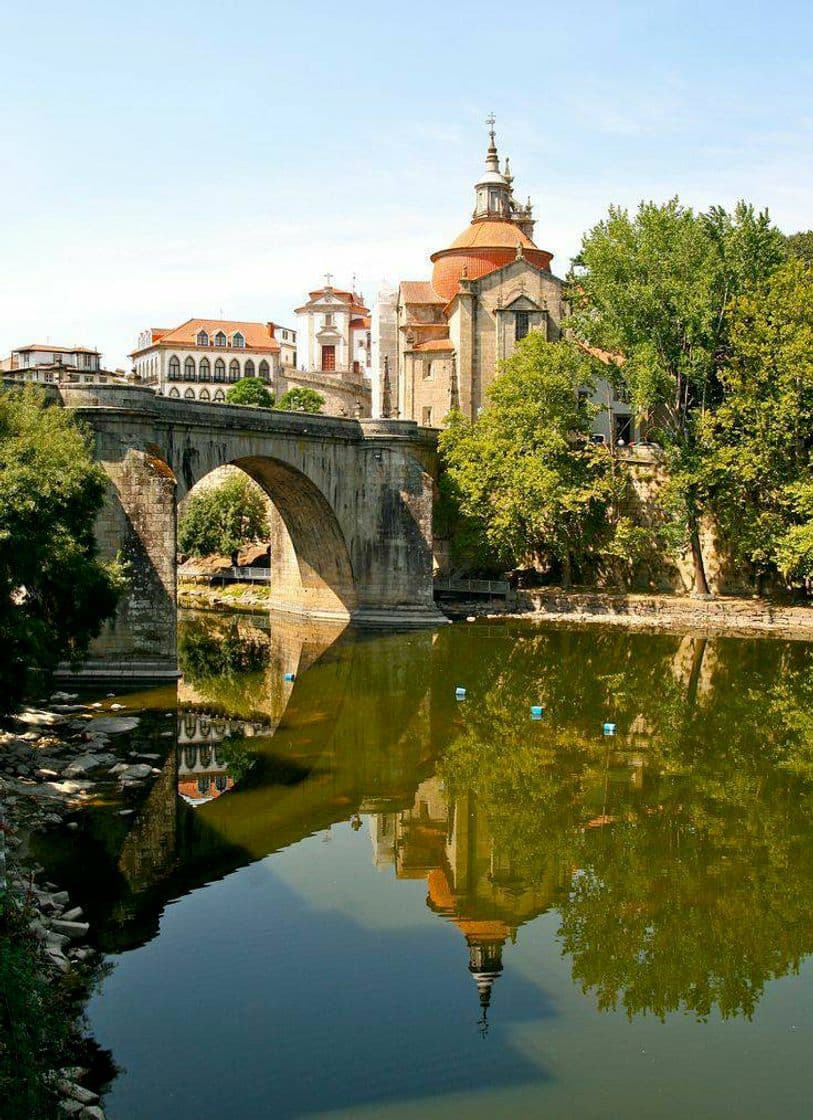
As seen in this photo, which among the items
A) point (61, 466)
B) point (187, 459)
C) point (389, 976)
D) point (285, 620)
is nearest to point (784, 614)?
point (285, 620)

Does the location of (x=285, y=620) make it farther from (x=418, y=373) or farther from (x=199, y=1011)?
(x=199, y=1011)

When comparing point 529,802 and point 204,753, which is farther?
point 204,753

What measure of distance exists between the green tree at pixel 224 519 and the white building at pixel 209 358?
38.7 metres

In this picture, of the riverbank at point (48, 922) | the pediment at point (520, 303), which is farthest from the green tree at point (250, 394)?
the riverbank at point (48, 922)

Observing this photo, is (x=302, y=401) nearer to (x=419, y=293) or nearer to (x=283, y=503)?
(x=419, y=293)

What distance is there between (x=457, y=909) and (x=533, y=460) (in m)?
34.0

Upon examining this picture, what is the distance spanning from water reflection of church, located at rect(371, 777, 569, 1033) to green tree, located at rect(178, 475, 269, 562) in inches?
1460

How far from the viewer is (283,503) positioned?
50750mm

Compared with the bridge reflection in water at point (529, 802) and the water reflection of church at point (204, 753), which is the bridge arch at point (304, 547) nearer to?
the bridge reflection in water at point (529, 802)

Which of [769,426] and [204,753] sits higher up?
[769,426]

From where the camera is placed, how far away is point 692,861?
20.4 meters

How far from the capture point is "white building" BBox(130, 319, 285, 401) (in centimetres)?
9906

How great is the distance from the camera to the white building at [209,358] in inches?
3900

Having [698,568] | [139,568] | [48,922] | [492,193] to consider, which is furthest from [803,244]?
[48,922]
